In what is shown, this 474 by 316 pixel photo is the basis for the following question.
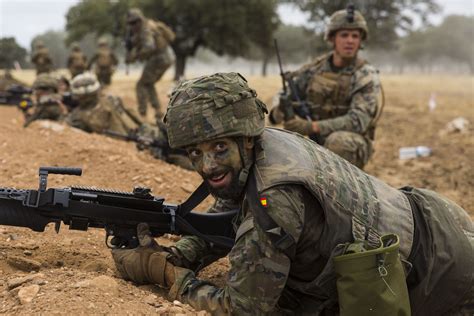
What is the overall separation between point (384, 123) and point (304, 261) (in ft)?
36.3

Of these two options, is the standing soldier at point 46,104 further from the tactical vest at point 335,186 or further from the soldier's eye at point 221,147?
the tactical vest at point 335,186

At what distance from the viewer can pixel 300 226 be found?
229cm

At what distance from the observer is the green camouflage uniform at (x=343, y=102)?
213 inches

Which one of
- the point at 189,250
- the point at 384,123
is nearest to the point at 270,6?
the point at 384,123

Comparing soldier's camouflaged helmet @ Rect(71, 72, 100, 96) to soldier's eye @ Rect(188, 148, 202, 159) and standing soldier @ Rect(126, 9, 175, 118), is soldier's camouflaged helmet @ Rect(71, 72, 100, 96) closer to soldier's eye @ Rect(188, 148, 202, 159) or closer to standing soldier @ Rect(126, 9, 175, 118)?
standing soldier @ Rect(126, 9, 175, 118)

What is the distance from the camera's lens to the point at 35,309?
90.2 inches

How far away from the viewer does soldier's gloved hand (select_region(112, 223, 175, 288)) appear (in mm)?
2818

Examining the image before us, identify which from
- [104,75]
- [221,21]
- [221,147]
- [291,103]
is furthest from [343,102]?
[221,21]

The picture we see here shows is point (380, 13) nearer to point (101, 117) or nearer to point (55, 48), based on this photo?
point (101, 117)

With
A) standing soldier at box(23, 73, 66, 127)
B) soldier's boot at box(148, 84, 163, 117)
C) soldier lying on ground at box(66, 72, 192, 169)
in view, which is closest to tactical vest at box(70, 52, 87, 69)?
soldier's boot at box(148, 84, 163, 117)

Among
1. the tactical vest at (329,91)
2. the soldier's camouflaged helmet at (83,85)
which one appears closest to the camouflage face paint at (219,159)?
the tactical vest at (329,91)

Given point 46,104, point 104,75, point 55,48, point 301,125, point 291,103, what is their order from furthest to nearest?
point 55,48 < point 104,75 < point 46,104 < point 291,103 < point 301,125

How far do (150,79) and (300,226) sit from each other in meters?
9.12

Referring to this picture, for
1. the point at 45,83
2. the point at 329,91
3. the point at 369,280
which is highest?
the point at 329,91
